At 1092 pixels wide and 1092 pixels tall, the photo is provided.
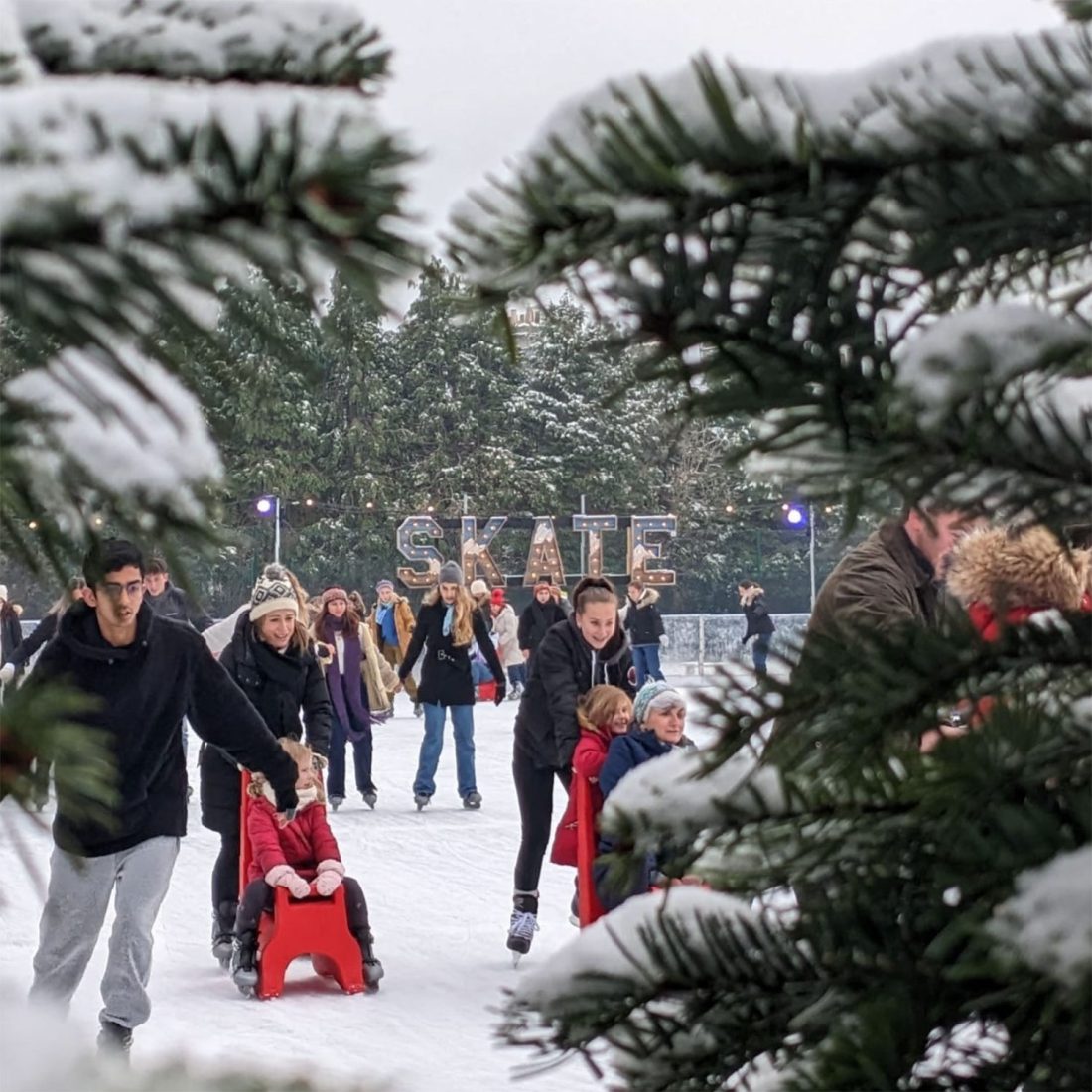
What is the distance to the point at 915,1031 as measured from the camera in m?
0.82

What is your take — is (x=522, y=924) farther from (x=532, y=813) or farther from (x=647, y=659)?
(x=647, y=659)

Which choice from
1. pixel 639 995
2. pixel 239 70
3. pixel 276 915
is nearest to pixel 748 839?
pixel 639 995

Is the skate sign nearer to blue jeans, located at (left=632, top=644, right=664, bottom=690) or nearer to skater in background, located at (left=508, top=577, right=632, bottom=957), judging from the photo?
blue jeans, located at (left=632, top=644, right=664, bottom=690)

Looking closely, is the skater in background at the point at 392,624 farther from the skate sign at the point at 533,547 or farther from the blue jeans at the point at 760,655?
the blue jeans at the point at 760,655

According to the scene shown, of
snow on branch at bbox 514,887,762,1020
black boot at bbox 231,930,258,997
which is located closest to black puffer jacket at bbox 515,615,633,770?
black boot at bbox 231,930,258,997

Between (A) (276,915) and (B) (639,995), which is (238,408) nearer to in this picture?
(B) (639,995)

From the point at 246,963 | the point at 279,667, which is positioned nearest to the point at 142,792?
the point at 246,963

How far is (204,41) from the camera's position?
24.2 inches

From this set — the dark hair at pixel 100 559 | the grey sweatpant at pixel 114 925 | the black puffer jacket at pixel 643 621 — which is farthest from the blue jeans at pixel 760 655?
the black puffer jacket at pixel 643 621

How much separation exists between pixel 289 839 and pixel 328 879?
27 centimetres

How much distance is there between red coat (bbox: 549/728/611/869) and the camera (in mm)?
6699

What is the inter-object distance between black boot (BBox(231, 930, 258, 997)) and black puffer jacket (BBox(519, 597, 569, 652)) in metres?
10.4

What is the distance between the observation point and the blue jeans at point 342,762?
1279 cm

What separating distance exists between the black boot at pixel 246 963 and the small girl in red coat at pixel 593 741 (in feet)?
3.94
